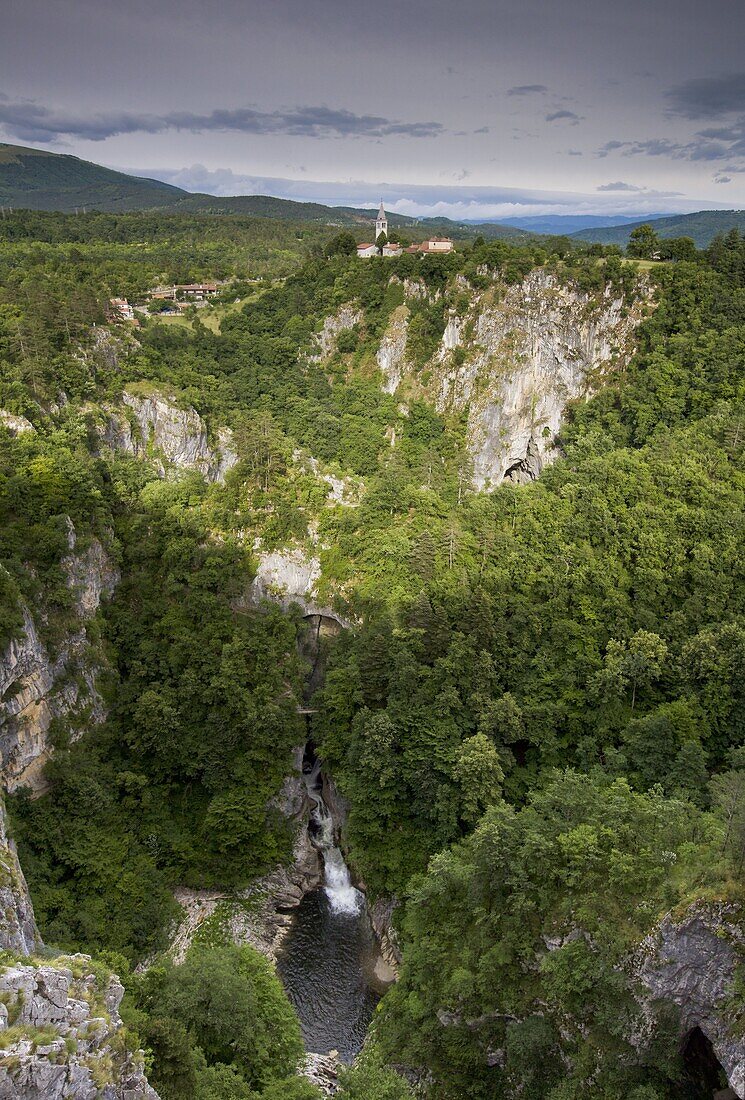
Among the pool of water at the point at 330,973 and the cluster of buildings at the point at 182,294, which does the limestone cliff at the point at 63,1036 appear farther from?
the cluster of buildings at the point at 182,294

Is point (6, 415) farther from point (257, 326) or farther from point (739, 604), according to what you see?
point (739, 604)

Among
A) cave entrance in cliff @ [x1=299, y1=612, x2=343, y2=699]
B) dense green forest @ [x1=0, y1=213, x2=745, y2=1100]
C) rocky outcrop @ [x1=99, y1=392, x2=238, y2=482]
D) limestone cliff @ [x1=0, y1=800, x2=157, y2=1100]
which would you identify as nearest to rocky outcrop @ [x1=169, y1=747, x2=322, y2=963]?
dense green forest @ [x1=0, y1=213, x2=745, y2=1100]

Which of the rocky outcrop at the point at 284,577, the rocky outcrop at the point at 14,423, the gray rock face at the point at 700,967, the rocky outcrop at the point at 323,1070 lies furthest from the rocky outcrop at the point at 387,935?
the rocky outcrop at the point at 14,423

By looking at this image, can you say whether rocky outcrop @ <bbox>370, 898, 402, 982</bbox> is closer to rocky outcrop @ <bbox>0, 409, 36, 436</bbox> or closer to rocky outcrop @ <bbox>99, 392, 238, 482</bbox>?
rocky outcrop @ <bbox>99, 392, 238, 482</bbox>

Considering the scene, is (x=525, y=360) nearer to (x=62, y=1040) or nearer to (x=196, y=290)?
(x=196, y=290)

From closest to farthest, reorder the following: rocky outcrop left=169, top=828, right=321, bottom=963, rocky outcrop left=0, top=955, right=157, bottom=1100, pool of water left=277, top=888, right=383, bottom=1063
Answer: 1. rocky outcrop left=0, top=955, right=157, bottom=1100
2. pool of water left=277, top=888, right=383, bottom=1063
3. rocky outcrop left=169, top=828, right=321, bottom=963

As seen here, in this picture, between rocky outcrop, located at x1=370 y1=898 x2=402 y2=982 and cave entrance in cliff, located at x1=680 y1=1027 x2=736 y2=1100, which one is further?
rocky outcrop, located at x1=370 y1=898 x2=402 y2=982
